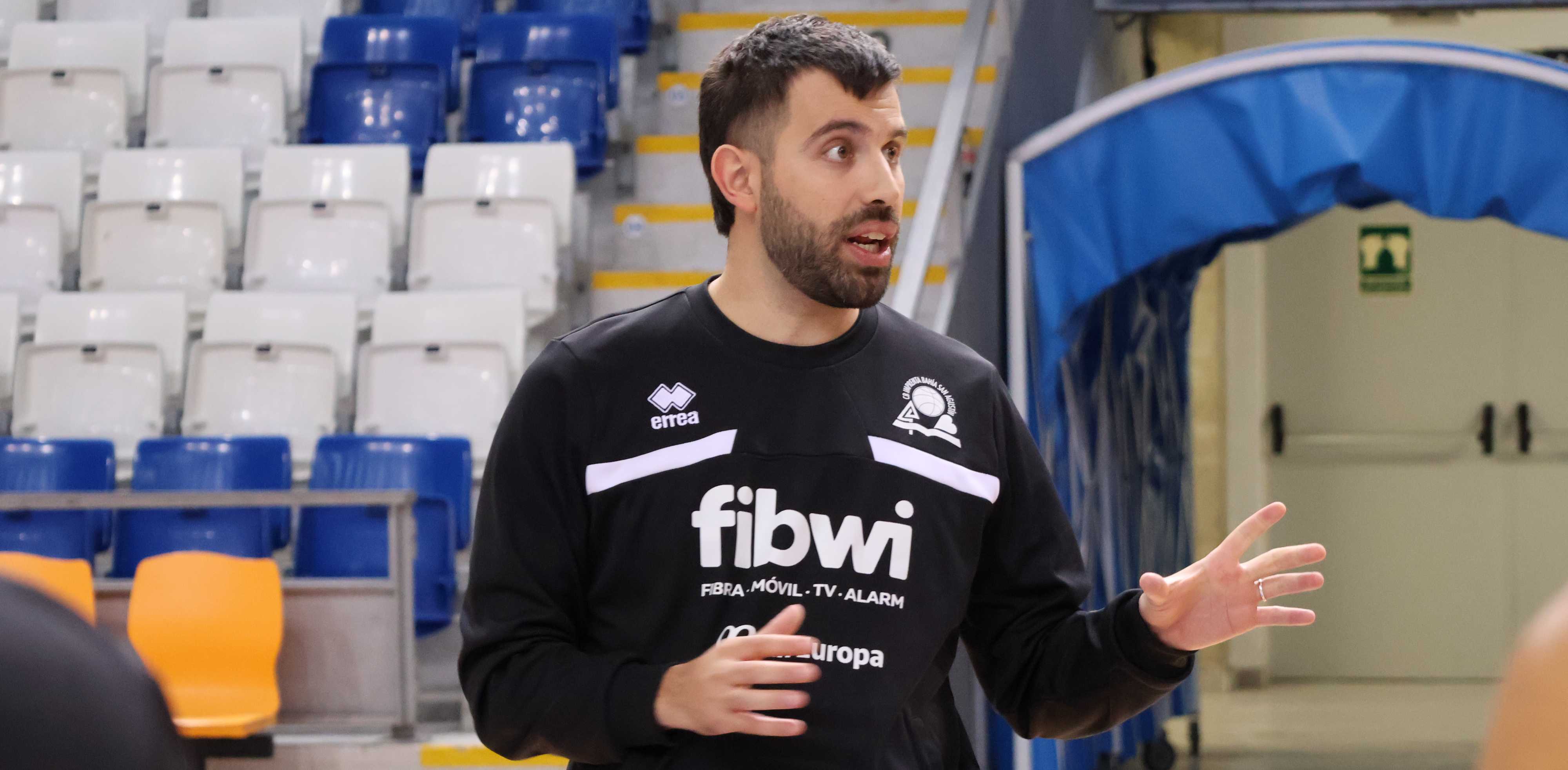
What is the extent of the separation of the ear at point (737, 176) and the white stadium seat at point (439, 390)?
145 inches

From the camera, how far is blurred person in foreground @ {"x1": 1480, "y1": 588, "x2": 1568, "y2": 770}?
595mm

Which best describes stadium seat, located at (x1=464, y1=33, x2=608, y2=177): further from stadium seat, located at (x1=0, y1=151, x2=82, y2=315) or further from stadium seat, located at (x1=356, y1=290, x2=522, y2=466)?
stadium seat, located at (x1=0, y1=151, x2=82, y2=315)

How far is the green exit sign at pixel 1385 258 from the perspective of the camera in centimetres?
922

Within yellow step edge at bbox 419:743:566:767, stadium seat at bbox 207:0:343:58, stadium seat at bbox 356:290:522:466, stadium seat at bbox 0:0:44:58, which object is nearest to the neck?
yellow step edge at bbox 419:743:566:767

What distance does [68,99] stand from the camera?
22.4 feet

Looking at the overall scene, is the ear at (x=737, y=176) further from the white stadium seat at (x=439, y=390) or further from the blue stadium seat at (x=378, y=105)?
the blue stadium seat at (x=378, y=105)

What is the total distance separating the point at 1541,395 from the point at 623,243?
5684 millimetres

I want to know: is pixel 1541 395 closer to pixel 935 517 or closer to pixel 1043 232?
pixel 1043 232

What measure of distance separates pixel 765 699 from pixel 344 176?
5.08 m

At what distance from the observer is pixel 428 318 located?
557cm

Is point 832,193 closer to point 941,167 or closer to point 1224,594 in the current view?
point 1224,594

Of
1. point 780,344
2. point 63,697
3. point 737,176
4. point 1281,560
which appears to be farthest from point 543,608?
point 63,697

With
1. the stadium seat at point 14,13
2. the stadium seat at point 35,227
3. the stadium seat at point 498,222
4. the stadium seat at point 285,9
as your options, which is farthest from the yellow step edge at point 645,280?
the stadium seat at point 14,13

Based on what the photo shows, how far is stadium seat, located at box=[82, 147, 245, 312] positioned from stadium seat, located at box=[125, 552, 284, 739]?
1.67 meters
